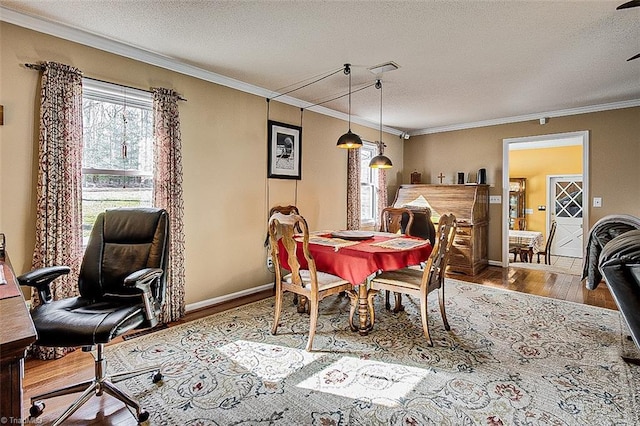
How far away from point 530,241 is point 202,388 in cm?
582

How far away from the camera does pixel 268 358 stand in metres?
2.41

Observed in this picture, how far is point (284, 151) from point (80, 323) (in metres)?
3.11

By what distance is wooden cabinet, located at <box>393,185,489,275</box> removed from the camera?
509 cm

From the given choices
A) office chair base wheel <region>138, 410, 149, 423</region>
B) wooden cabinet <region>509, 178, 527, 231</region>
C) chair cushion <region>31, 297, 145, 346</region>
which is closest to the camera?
chair cushion <region>31, 297, 145, 346</region>

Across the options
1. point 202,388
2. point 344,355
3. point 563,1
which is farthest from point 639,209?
point 202,388

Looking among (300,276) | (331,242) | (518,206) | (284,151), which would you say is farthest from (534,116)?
(300,276)

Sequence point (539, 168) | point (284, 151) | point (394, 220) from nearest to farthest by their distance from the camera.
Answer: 1. point (394, 220)
2. point (284, 151)
3. point (539, 168)

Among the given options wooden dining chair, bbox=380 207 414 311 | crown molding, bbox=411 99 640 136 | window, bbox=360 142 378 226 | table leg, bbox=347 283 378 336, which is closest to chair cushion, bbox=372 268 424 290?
table leg, bbox=347 283 378 336

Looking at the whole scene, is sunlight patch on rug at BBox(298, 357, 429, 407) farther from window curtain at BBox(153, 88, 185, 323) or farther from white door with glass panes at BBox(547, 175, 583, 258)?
white door with glass panes at BBox(547, 175, 583, 258)

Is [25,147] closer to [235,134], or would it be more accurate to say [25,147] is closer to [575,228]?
[235,134]

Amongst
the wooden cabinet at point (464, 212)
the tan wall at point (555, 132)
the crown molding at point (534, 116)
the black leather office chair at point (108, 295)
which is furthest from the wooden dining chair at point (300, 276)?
the crown molding at point (534, 116)

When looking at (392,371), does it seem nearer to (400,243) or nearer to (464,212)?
(400,243)

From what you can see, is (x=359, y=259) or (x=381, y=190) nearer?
(x=359, y=259)

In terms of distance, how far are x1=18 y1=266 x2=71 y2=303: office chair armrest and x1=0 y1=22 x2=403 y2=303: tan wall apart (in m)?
0.72
